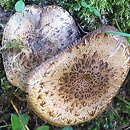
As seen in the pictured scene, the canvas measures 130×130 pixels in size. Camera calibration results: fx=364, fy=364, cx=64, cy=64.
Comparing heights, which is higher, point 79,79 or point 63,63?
point 63,63

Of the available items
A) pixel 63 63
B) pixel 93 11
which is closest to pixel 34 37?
pixel 63 63

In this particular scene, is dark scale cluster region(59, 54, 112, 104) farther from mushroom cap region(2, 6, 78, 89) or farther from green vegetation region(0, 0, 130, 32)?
green vegetation region(0, 0, 130, 32)

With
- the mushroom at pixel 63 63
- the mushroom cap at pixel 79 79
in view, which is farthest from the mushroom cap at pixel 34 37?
the mushroom cap at pixel 79 79

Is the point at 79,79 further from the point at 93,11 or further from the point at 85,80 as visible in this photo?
the point at 93,11

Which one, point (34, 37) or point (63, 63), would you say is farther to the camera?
point (34, 37)

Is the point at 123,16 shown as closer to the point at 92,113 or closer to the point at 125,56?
the point at 125,56

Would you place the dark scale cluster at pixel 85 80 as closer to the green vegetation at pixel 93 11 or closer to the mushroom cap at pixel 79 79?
the mushroom cap at pixel 79 79

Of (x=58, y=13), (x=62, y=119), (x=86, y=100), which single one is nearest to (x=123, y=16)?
(x=58, y=13)
